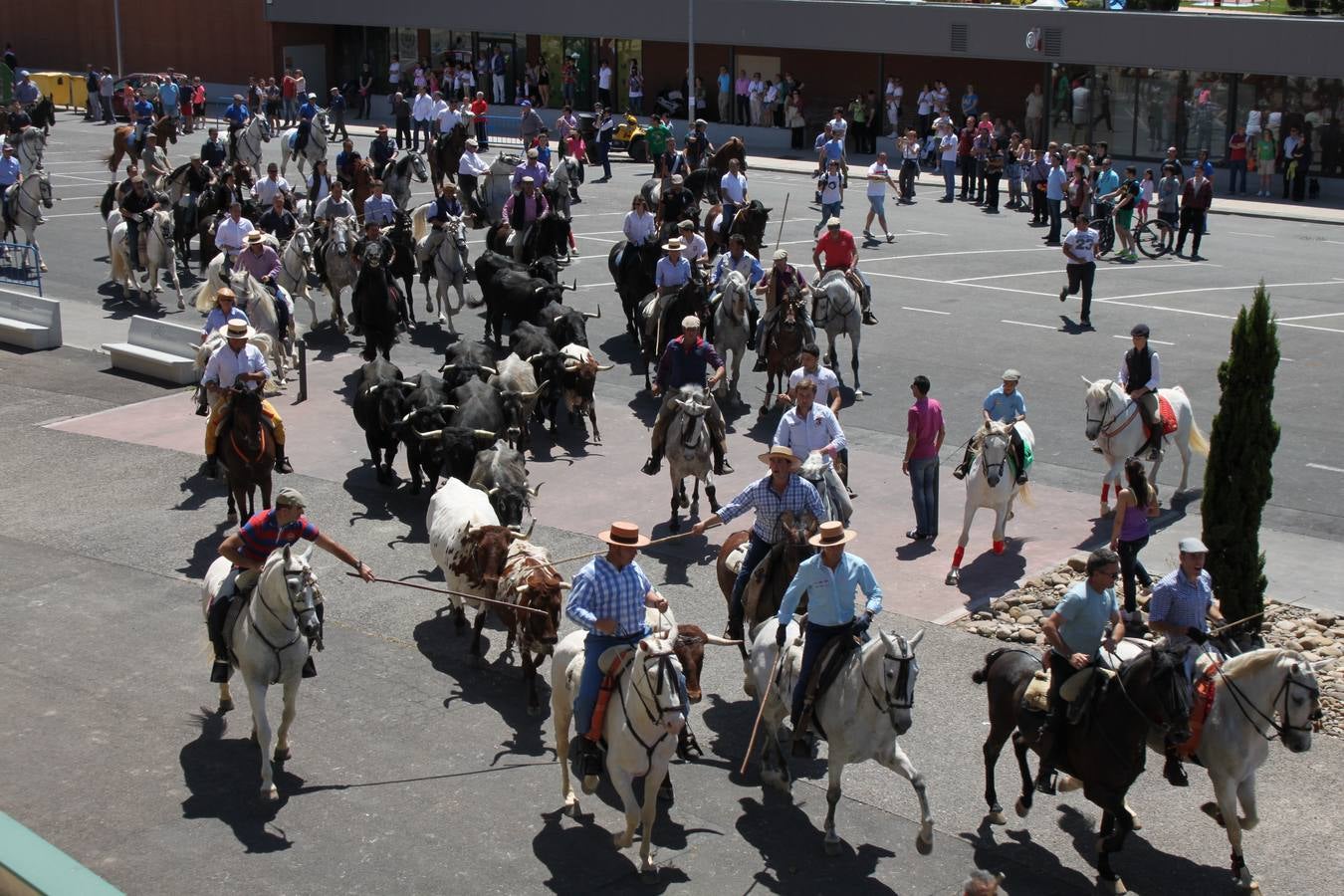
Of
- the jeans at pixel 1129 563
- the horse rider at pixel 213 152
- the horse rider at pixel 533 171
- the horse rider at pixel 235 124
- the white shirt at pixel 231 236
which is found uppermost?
the horse rider at pixel 235 124

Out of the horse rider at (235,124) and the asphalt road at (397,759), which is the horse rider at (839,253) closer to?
the asphalt road at (397,759)

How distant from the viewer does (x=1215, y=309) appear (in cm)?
2733

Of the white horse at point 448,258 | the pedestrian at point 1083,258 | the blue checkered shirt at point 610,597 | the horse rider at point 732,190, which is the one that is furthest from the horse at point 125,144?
the blue checkered shirt at point 610,597

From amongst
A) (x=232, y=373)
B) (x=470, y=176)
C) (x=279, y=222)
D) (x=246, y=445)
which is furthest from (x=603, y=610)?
(x=470, y=176)

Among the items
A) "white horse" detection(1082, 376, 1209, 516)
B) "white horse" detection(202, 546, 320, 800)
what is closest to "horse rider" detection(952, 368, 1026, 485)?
"white horse" detection(1082, 376, 1209, 516)

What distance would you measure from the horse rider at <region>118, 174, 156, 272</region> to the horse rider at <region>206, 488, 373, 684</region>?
700 inches

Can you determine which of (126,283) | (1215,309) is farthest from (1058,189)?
(126,283)

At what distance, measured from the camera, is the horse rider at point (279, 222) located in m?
28.2

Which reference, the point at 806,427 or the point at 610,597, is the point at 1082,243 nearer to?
the point at 806,427

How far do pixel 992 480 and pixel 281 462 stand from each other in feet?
25.9

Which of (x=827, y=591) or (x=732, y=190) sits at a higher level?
(x=732, y=190)

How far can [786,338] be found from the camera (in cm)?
2127

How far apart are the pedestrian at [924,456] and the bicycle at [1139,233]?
57.1ft

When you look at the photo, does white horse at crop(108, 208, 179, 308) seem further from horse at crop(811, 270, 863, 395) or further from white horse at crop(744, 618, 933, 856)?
white horse at crop(744, 618, 933, 856)
